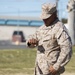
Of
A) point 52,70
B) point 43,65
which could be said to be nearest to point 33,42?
point 43,65

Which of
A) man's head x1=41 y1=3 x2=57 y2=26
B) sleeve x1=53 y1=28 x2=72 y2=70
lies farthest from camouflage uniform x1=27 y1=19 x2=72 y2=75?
man's head x1=41 y1=3 x2=57 y2=26

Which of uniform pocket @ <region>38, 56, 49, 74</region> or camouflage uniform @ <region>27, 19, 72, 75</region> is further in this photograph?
uniform pocket @ <region>38, 56, 49, 74</region>

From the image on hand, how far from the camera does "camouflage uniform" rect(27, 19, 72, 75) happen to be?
5.35m

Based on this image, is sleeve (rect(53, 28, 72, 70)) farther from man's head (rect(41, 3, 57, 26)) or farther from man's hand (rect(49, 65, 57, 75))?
man's head (rect(41, 3, 57, 26))

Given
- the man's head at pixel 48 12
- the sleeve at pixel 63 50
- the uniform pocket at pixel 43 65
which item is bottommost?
the uniform pocket at pixel 43 65

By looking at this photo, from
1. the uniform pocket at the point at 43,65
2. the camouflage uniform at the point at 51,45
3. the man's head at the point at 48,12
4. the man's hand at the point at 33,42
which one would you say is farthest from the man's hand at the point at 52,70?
the man's head at the point at 48,12

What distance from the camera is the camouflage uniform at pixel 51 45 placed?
5348mm

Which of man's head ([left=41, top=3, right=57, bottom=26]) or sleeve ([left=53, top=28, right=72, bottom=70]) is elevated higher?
man's head ([left=41, top=3, right=57, bottom=26])

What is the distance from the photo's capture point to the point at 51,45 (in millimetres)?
5547

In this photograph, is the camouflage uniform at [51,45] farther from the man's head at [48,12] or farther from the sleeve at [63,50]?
the man's head at [48,12]

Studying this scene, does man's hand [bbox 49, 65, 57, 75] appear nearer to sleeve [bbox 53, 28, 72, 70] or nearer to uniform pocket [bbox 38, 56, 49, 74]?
sleeve [bbox 53, 28, 72, 70]

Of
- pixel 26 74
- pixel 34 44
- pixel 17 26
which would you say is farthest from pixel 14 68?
pixel 17 26

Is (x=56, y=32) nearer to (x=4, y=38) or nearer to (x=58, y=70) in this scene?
(x=58, y=70)

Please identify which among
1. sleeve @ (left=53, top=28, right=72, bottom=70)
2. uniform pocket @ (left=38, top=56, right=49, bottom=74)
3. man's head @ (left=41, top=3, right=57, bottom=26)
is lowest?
uniform pocket @ (left=38, top=56, right=49, bottom=74)
